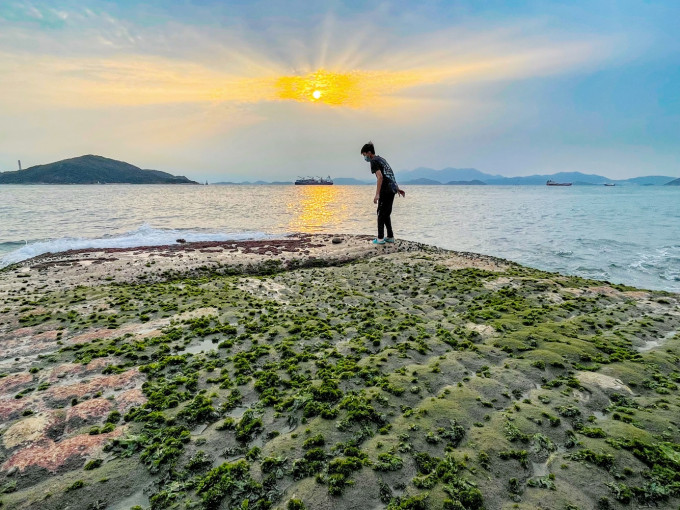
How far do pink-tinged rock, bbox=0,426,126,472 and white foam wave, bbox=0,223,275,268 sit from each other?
2151 cm

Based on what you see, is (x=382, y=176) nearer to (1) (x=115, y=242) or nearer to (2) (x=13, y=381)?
(2) (x=13, y=381)

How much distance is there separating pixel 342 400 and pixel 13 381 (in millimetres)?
5680

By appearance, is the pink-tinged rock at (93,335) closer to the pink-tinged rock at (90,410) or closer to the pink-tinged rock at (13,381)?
the pink-tinged rock at (13,381)

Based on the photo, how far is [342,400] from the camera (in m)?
5.33

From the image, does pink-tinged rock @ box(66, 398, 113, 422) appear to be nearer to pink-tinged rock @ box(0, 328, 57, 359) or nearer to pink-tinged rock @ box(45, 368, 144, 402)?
pink-tinged rock @ box(45, 368, 144, 402)

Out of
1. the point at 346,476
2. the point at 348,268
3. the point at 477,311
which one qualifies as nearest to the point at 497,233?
the point at 348,268

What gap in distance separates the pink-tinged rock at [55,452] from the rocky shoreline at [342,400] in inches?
1.0

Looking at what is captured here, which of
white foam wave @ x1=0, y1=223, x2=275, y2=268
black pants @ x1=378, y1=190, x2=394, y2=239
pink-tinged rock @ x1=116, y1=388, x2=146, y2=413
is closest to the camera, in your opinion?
pink-tinged rock @ x1=116, y1=388, x2=146, y2=413

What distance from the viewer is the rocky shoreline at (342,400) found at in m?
3.91

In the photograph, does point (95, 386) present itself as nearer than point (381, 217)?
Yes

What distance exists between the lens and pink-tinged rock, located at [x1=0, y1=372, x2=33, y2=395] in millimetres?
5770

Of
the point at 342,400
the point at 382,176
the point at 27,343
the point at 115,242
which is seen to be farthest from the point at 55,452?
the point at 115,242

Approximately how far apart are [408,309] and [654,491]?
6.09 meters

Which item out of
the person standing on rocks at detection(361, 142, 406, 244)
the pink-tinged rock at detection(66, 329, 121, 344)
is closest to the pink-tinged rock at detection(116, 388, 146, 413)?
the pink-tinged rock at detection(66, 329, 121, 344)
